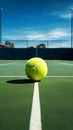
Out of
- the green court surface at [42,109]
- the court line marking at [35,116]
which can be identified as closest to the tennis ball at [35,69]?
the green court surface at [42,109]

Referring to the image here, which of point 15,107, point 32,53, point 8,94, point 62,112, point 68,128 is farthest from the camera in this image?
point 32,53

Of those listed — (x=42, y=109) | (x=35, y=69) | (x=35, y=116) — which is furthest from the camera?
(x=35, y=69)

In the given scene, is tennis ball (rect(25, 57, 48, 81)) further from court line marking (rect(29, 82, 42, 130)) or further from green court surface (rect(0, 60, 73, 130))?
court line marking (rect(29, 82, 42, 130))

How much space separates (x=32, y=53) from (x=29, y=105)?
34.6 m

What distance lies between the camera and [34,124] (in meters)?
3.61

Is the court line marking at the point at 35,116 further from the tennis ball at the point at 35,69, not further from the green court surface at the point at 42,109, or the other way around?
the tennis ball at the point at 35,69

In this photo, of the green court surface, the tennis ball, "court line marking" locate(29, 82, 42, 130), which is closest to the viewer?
"court line marking" locate(29, 82, 42, 130)

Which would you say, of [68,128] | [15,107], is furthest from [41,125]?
[15,107]

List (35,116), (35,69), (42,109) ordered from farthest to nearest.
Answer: (35,69)
(42,109)
(35,116)

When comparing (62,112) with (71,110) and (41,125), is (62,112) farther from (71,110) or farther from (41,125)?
(41,125)

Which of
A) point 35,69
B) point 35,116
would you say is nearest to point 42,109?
point 35,116

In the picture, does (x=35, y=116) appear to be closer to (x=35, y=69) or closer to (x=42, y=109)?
(x=42, y=109)

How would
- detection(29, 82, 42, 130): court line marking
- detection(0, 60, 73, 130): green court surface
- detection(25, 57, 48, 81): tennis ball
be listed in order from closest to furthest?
detection(29, 82, 42, 130): court line marking, detection(0, 60, 73, 130): green court surface, detection(25, 57, 48, 81): tennis ball

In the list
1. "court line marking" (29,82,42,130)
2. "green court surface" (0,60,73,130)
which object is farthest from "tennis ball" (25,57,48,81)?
"court line marking" (29,82,42,130)
